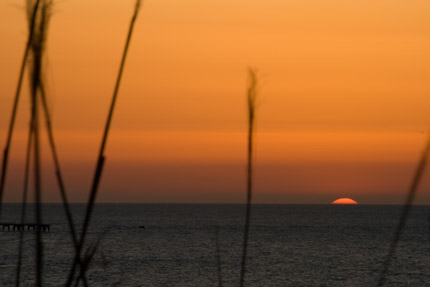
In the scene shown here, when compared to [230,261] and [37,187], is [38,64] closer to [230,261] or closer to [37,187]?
[37,187]

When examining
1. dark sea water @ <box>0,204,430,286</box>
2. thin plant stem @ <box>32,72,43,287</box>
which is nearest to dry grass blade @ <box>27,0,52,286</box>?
thin plant stem @ <box>32,72,43,287</box>

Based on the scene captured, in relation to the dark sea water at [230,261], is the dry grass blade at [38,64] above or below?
above

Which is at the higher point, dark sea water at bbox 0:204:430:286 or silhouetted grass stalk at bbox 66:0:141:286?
silhouetted grass stalk at bbox 66:0:141:286

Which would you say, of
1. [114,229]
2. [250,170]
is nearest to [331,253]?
[114,229]

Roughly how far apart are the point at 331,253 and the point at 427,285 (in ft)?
111

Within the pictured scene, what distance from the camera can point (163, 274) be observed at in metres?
67.6

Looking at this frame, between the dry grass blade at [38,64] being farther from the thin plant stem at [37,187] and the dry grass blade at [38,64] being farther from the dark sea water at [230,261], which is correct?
the dark sea water at [230,261]

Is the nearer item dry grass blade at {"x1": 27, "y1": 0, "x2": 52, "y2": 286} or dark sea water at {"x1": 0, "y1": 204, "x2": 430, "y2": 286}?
dry grass blade at {"x1": 27, "y1": 0, "x2": 52, "y2": 286}

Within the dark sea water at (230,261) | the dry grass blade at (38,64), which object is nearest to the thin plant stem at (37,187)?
the dry grass blade at (38,64)

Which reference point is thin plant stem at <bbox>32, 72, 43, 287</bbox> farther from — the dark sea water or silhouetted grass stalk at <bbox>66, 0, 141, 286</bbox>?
the dark sea water

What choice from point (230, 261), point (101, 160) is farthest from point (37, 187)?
point (230, 261)

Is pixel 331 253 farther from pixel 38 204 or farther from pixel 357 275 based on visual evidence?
pixel 38 204

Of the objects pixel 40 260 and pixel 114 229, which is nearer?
pixel 40 260

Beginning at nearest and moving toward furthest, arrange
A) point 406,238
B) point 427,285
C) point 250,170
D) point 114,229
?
point 250,170
point 427,285
point 406,238
point 114,229
